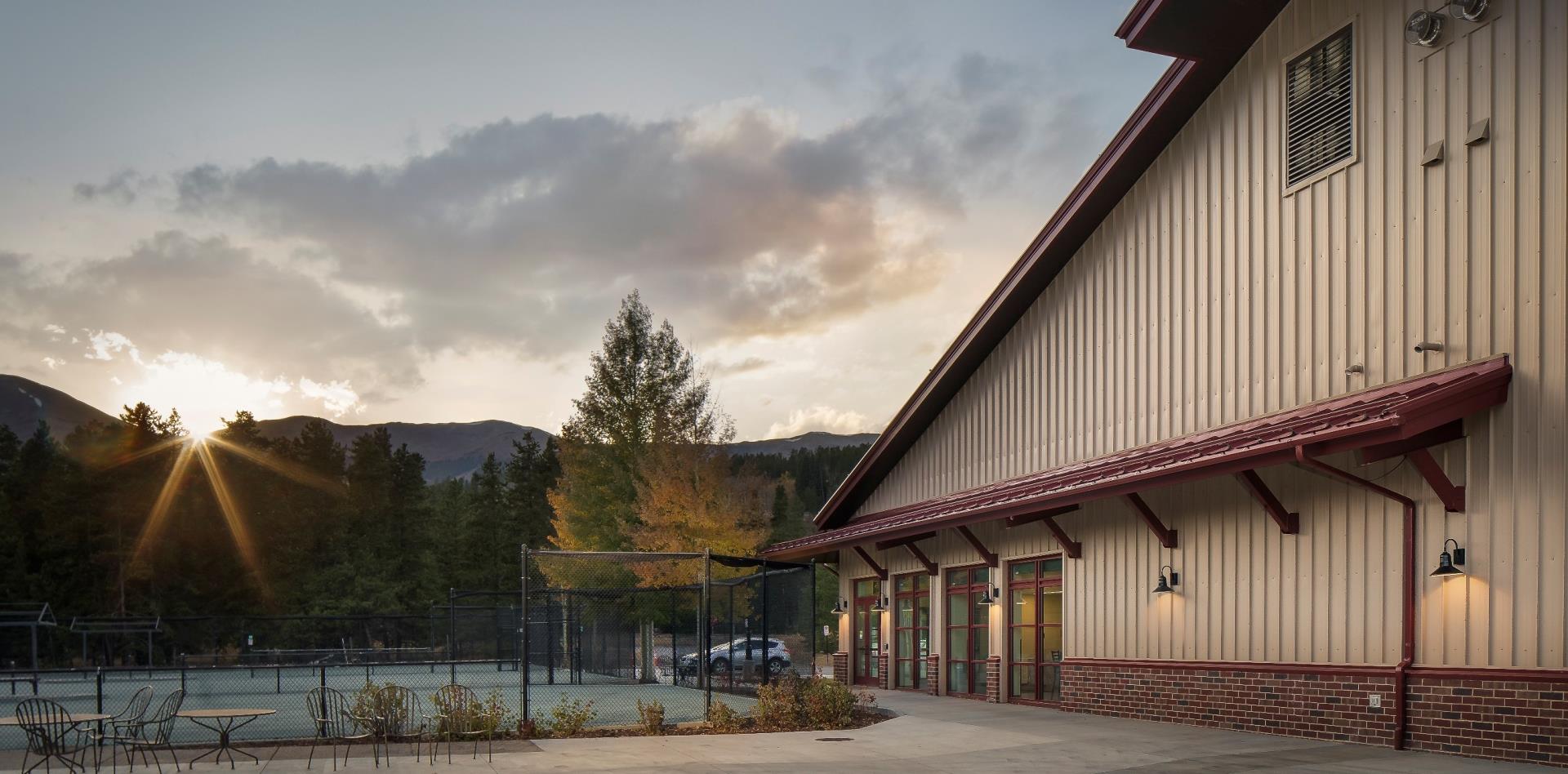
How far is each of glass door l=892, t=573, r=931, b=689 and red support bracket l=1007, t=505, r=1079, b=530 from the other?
5.13 m

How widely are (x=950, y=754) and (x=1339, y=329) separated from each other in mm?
7185

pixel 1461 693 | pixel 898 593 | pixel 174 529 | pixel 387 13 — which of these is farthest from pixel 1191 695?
pixel 174 529

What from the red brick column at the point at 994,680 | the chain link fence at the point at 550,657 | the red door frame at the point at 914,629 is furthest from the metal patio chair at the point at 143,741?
the red door frame at the point at 914,629

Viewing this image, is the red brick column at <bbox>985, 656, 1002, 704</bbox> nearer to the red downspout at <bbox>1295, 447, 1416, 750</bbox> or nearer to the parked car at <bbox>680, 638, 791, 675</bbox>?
the parked car at <bbox>680, 638, 791, 675</bbox>

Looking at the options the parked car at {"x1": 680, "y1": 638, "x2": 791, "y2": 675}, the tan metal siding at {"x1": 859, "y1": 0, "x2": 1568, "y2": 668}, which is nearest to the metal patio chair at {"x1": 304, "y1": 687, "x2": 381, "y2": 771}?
the tan metal siding at {"x1": 859, "y1": 0, "x2": 1568, "y2": 668}

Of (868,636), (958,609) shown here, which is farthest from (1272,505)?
(868,636)

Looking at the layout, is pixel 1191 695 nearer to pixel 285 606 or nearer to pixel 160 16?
pixel 160 16

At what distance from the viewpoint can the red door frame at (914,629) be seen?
91.4 ft

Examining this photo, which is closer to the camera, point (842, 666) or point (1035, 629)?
point (1035, 629)

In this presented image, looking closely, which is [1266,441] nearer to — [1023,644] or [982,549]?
[1023,644]

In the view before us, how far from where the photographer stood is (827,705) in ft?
61.7

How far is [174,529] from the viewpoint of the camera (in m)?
68.4

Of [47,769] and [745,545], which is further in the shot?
[745,545]

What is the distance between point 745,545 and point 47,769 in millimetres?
24610
